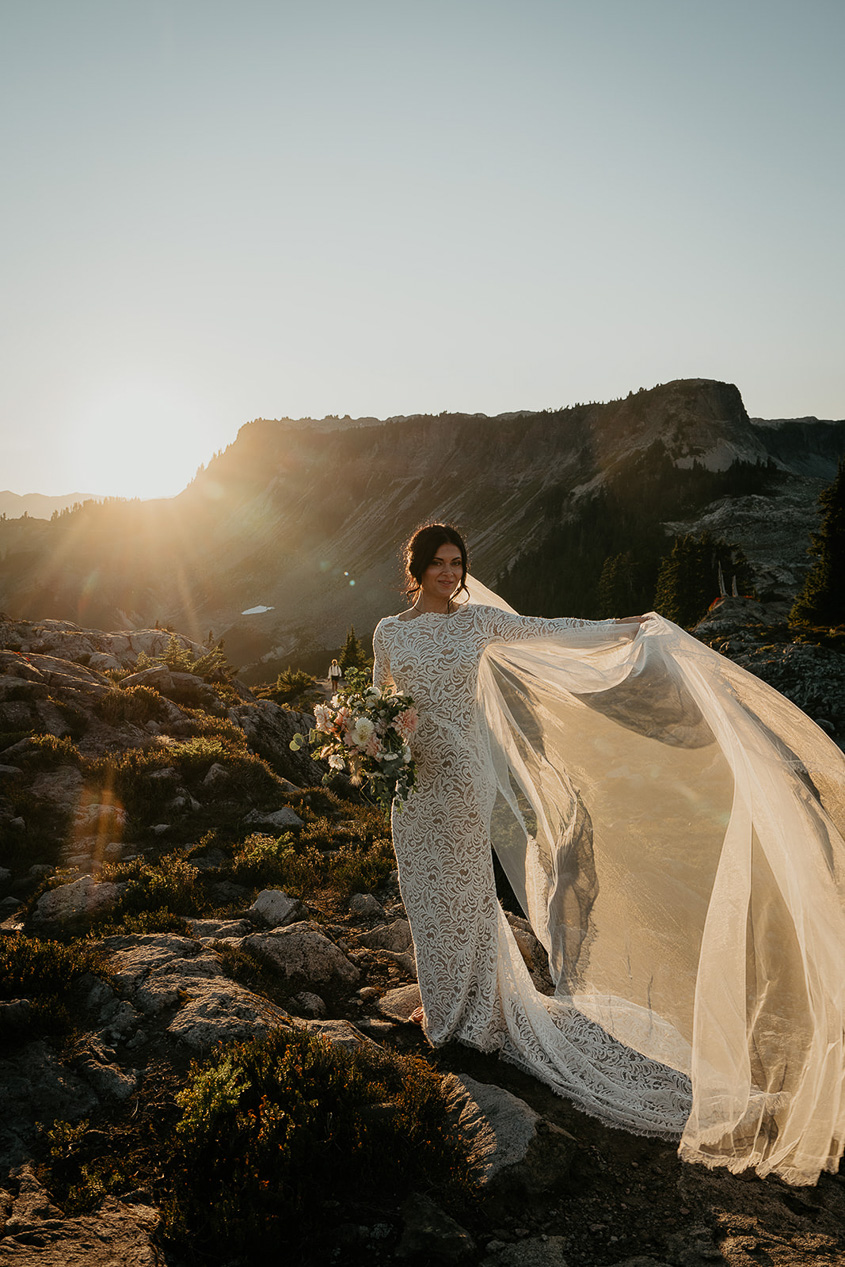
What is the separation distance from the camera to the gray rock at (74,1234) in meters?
2.64

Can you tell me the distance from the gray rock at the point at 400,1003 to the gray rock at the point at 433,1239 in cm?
221

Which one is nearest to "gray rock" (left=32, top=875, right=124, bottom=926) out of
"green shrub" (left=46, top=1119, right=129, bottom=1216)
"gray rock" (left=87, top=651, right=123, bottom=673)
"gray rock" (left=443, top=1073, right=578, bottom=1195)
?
"green shrub" (left=46, top=1119, right=129, bottom=1216)

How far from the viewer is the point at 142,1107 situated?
12.3 feet

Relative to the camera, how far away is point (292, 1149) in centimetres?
332

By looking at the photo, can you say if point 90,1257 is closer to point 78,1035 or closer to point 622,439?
point 78,1035

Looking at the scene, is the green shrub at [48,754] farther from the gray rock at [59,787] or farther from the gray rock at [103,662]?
the gray rock at [103,662]

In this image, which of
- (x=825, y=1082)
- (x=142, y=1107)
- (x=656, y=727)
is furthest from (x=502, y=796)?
(x=142, y=1107)

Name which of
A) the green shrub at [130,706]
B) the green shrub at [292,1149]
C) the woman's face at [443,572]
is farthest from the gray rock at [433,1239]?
the green shrub at [130,706]

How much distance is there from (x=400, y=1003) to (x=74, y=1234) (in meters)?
3.07

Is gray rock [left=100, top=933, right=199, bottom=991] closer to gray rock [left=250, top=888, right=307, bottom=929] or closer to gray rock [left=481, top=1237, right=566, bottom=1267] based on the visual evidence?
gray rock [left=250, top=888, right=307, bottom=929]

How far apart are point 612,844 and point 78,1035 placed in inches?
150

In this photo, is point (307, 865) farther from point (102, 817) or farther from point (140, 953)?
point (140, 953)

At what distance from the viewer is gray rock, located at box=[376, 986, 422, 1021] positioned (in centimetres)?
540

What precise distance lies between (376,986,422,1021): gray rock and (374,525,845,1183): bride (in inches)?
13.3
